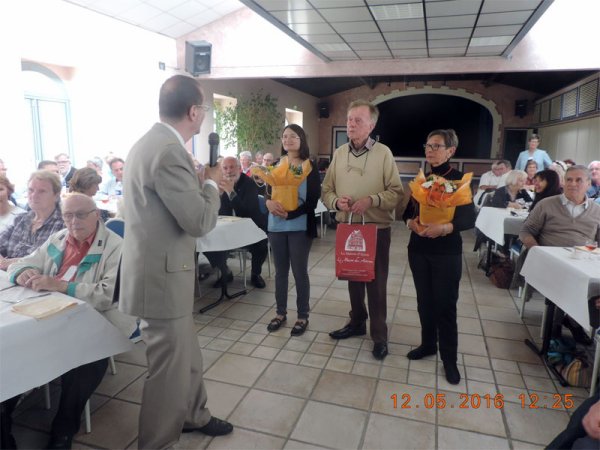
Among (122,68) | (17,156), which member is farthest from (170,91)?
(122,68)

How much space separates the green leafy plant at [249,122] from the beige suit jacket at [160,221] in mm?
6867

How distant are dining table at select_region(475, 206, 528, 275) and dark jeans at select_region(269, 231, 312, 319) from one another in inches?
91.9

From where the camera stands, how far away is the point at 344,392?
241 centimetres

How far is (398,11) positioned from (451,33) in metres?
1.09

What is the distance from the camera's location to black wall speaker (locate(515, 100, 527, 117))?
11.5 metres

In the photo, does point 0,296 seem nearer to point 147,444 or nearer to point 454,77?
point 147,444

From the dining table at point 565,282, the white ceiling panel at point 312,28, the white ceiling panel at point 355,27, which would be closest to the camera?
the dining table at point 565,282

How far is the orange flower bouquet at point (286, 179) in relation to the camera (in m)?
2.93

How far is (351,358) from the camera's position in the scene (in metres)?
2.80

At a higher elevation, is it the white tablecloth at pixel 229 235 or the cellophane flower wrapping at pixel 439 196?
the cellophane flower wrapping at pixel 439 196

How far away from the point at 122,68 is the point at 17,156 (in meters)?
2.41

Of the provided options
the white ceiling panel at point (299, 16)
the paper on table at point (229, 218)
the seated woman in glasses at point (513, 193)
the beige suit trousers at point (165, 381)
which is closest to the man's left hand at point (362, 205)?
the beige suit trousers at point (165, 381)

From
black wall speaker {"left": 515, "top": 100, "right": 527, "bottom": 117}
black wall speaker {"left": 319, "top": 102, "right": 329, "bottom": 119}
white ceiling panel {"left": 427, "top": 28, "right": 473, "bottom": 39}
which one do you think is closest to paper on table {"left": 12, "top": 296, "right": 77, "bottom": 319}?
white ceiling panel {"left": 427, "top": 28, "right": 473, "bottom": 39}

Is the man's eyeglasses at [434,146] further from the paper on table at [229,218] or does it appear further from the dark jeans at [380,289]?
the paper on table at [229,218]
